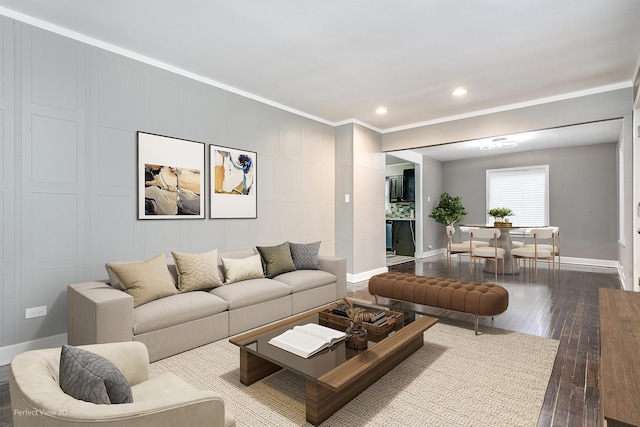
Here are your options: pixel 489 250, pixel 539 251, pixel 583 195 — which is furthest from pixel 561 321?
pixel 583 195

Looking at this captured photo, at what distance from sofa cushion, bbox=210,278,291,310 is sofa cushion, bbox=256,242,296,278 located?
26 cm

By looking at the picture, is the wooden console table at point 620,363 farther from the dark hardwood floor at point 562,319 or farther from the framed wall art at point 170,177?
the framed wall art at point 170,177

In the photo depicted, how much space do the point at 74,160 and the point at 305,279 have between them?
2664 millimetres

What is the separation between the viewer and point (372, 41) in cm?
320

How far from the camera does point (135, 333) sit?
2.68 meters

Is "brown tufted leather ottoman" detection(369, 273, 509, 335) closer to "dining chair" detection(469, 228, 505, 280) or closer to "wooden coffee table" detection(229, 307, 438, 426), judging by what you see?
"wooden coffee table" detection(229, 307, 438, 426)

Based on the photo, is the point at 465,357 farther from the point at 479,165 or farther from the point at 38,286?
the point at 479,165

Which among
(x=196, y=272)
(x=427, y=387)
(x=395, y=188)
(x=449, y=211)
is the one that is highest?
(x=395, y=188)

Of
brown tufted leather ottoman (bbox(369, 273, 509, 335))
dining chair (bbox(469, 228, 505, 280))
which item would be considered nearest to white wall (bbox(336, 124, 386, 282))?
brown tufted leather ottoman (bbox(369, 273, 509, 335))

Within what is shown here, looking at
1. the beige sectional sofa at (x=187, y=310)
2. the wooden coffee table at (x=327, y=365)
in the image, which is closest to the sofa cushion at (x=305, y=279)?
the beige sectional sofa at (x=187, y=310)

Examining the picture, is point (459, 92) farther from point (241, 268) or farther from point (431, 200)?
point (431, 200)

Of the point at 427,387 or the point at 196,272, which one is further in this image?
the point at 196,272

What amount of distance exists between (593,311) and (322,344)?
3.72 metres

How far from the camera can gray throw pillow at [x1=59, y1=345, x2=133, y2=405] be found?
1114 mm
